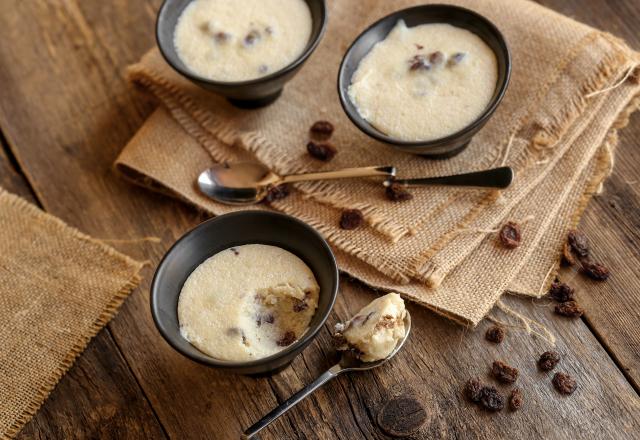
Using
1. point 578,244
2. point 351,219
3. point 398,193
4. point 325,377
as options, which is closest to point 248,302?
point 325,377

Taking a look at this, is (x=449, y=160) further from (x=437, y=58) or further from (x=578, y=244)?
(x=578, y=244)

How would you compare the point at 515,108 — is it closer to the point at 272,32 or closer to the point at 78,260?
the point at 272,32

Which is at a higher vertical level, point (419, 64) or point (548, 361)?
point (419, 64)

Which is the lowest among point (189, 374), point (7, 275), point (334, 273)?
point (7, 275)

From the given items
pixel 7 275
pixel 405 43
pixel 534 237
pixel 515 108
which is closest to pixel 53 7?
pixel 7 275

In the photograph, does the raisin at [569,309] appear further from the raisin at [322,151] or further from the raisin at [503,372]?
the raisin at [322,151]

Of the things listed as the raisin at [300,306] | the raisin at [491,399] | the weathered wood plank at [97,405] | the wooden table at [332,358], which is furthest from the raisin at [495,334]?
the weathered wood plank at [97,405]

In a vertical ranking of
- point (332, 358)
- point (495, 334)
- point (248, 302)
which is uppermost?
point (495, 334)
